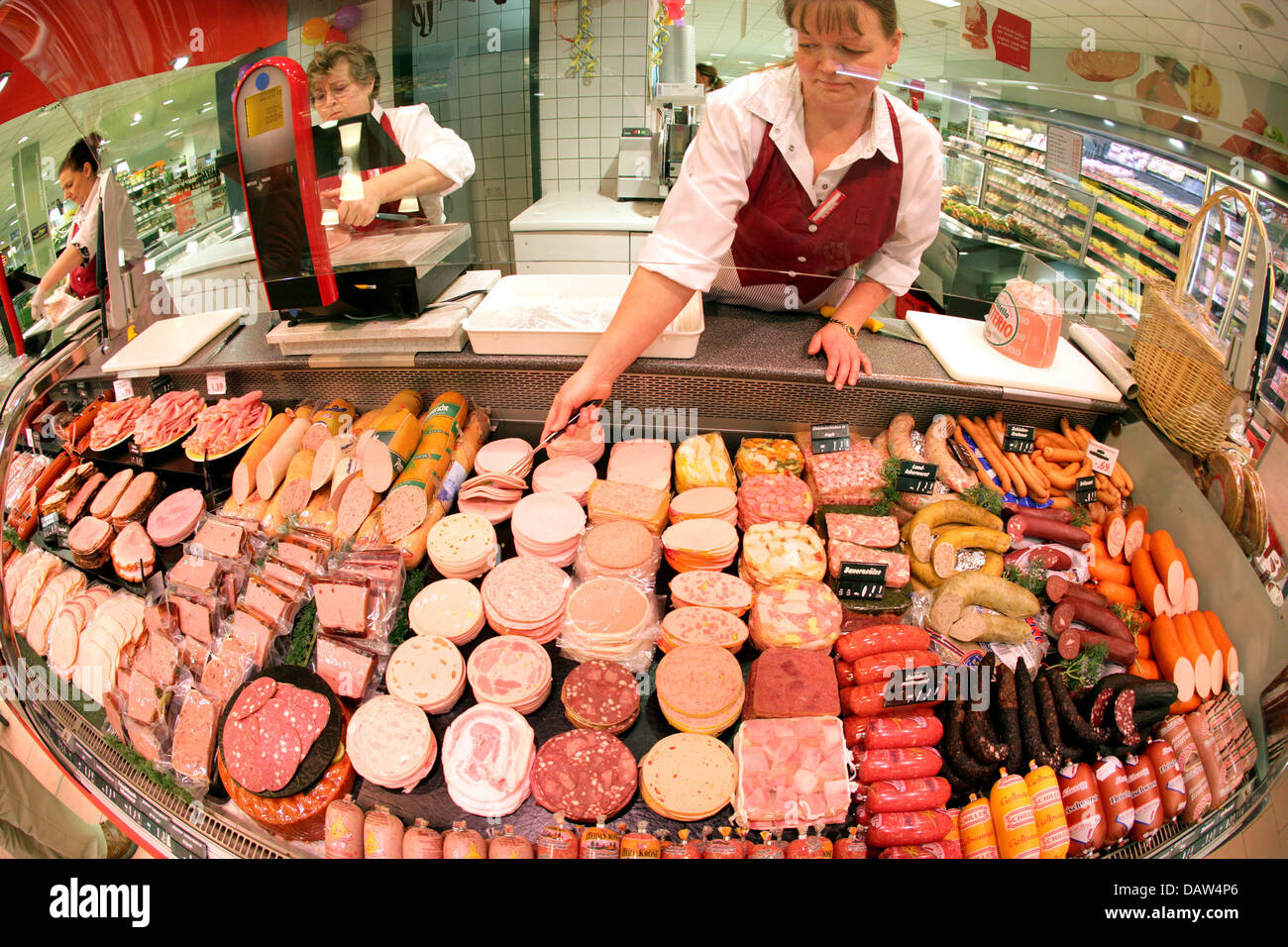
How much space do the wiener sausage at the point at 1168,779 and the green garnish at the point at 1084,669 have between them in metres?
0.22

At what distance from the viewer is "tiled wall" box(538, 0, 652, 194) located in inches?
73.0

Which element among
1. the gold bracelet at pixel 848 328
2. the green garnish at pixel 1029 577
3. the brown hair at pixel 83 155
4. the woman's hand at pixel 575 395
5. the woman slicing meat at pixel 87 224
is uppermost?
the brown hair at pixel 83 155

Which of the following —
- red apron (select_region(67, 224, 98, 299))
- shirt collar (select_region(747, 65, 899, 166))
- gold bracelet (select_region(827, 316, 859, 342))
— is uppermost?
shirt collar (select_region(747, 65, 899, 166))

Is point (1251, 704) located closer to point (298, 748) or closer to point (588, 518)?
point (588, 518)

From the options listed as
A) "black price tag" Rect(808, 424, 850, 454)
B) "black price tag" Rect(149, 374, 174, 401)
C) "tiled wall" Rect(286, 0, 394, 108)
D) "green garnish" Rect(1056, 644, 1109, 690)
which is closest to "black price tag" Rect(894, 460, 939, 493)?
"black price tag" Rect(808, 424, 850, 454)

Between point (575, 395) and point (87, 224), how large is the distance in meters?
1.53

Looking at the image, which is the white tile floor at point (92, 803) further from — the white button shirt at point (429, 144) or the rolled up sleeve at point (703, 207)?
the rolled up sleeve at point (703, 207)

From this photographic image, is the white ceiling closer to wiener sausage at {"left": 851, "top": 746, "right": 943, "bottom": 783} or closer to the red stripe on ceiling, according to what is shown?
the red stripe on ceiling

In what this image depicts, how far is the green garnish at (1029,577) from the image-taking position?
2072 millimetres

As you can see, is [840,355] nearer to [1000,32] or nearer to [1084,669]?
[1000,32]

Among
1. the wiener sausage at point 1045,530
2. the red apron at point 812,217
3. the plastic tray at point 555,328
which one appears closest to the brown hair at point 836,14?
the red apron at point 812,217

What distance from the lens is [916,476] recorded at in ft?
7.31

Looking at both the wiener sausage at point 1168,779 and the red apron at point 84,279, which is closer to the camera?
the wiener sausage at point 1168,779

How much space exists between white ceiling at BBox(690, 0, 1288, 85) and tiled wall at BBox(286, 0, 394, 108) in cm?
76
